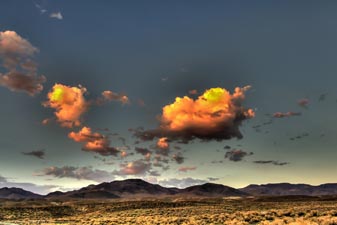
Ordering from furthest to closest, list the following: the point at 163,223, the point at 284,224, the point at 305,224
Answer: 1. the point at 163,223
2. the point at 284,224
3. the point at 305,224

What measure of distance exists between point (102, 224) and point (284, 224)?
25.9 m

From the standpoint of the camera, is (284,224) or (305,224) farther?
(284,224)

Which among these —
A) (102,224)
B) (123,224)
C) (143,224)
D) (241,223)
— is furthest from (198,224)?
(102,224)

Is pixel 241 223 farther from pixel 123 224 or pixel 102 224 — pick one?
pixel 102 224

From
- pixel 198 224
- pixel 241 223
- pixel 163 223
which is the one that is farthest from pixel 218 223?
pixel 163 223

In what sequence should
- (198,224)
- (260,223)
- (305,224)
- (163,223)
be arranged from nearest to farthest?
(305,224) < (260,223) < (198,224) < (163,223)

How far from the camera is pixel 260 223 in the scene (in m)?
33.5

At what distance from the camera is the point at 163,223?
43469mm

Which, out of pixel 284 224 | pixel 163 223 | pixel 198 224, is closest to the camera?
pixel 284 224

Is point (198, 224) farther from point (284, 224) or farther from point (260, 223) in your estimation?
point (284, 224)

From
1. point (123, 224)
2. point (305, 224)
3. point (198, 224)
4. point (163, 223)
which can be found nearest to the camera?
point (305, 224)

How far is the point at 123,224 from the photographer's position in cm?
4672

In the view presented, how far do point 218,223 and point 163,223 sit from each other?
765 cm

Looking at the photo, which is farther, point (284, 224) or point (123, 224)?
point (123, 224)
